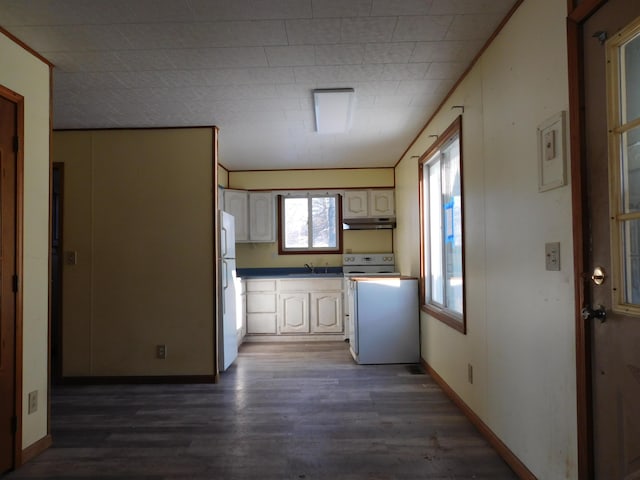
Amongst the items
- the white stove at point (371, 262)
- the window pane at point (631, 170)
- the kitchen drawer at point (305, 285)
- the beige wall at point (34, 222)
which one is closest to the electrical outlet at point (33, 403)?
the beige wall at point (34, 222)

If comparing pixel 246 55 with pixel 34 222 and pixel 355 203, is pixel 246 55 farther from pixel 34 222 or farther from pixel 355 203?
pixel 355 203

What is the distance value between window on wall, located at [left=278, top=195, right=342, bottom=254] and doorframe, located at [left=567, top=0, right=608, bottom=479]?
15.3 ft

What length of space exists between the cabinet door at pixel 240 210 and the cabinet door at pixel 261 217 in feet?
0.19

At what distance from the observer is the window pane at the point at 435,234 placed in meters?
4.04

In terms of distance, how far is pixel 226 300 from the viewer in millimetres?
4301

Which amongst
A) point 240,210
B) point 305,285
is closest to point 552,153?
A: point 305,285

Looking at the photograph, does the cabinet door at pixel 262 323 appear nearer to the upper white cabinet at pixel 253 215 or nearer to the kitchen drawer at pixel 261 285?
the kitchen drawer at pixel 261 285

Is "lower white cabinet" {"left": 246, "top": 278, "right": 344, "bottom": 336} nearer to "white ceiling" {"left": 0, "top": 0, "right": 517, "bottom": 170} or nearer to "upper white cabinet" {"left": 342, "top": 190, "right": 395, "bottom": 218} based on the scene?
"upper white cabinet" {"left": 342, "top": 190, "right": 395, "bottom": 218}

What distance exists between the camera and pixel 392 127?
4.19 meters

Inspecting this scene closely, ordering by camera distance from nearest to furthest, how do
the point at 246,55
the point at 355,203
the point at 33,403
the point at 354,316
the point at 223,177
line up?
1. the point at 33,403
2. the point at 246,55
3. the point at 354,316
4. the point at 223,177
5. the point at 355,203

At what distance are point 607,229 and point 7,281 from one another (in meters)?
2.84

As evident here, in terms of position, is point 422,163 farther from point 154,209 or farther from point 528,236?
point 154,209

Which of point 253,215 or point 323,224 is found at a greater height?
point 253,215

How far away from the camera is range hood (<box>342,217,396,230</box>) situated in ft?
19.5
